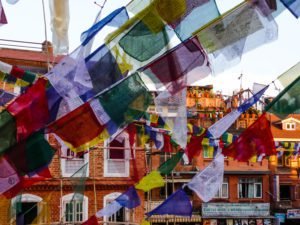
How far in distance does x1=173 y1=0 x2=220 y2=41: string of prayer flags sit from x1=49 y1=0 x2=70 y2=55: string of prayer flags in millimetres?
1260

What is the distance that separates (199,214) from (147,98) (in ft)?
84.5

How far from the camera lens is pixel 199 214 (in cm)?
3069

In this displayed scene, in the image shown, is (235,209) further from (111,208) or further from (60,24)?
(60,24)

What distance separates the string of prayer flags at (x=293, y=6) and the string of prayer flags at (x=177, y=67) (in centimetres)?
101

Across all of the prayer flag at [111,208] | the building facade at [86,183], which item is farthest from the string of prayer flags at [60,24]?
the building facade at [86,183]

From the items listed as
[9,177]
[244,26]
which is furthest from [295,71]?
[9,177]

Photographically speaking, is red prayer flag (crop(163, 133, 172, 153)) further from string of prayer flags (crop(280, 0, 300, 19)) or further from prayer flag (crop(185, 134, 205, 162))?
string of prayer flags (crop(280, 0, 300, 19))

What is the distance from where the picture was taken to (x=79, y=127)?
5.56 metres

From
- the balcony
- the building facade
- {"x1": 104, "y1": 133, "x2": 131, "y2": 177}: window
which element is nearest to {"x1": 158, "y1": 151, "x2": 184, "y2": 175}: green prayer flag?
the building facade

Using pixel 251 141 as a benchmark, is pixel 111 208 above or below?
below

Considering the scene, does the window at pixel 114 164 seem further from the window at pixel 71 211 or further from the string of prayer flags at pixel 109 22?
the string of prayer flags at pixel 109 22

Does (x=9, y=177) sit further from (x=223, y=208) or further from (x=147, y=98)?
(x=223, y=208)

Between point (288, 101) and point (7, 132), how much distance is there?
336 cm

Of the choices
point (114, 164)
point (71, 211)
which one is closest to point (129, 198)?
point (71, 211)
